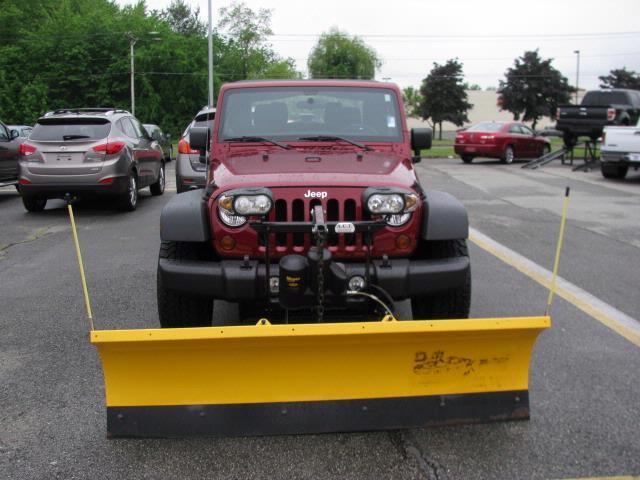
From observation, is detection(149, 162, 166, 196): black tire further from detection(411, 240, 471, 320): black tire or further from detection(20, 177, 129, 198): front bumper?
detection(411, 240, 471, 320): black tire

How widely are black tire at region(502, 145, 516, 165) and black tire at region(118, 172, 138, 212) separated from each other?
55.0ft

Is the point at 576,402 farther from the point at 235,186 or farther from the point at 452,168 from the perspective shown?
the point at 452,168

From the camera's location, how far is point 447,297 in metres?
4.68

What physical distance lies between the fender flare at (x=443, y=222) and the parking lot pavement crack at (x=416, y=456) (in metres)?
1.28

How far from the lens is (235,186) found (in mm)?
4402

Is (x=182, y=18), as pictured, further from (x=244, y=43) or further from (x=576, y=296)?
(x=576, y=296)

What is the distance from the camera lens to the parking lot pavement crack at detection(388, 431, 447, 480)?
10.7 ft

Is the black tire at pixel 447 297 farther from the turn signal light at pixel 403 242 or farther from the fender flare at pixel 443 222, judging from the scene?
the turn signal light at pixel 403 242

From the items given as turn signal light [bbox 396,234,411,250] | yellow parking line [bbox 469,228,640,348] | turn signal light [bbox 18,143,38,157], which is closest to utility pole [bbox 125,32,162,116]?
turn signal light [bbox 18,143,38,157]

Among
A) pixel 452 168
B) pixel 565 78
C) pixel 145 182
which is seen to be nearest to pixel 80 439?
pixel 145 182

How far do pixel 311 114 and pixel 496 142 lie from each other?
2132cm

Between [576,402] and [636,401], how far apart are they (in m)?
0.34

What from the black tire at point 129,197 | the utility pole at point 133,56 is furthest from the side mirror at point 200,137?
the utility pole at point 133,56

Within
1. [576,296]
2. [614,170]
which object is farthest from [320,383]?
[614,170]
